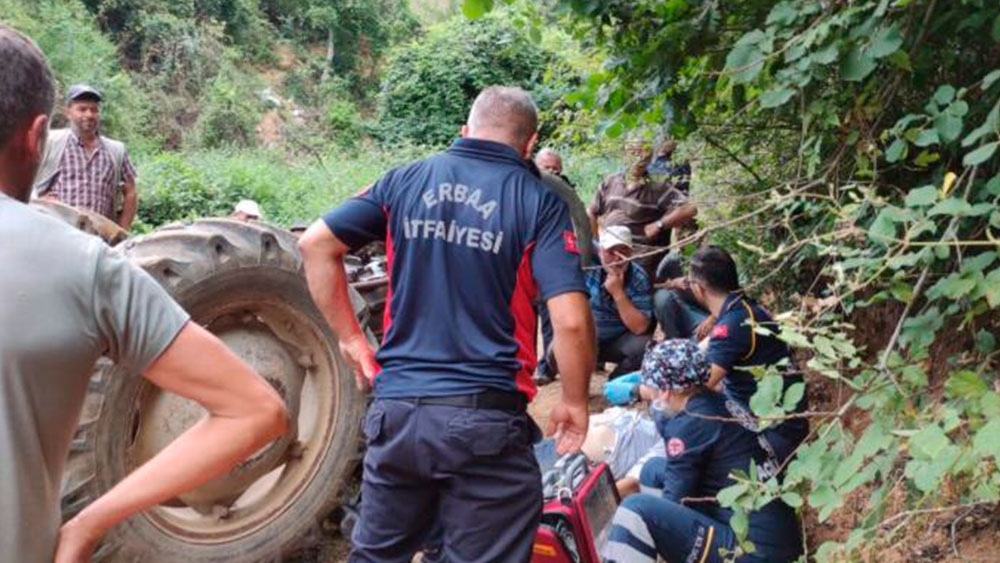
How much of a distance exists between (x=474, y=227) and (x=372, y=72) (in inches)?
1003

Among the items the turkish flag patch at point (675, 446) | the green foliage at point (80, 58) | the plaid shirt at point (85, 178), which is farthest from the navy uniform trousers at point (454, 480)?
the green foliage at point (80, 58)

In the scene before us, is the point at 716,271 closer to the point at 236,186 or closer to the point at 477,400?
the point at 477,400

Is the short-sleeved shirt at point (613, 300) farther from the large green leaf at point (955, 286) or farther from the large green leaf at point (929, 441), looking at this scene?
the large green leaf at point (929, 441)

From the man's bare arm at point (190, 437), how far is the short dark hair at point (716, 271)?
3.12 m

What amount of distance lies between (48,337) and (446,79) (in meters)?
21.7

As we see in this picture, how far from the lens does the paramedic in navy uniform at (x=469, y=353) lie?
9.62ft

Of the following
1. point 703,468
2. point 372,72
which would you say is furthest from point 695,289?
point 372,72

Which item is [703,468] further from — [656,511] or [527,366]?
[527,366]

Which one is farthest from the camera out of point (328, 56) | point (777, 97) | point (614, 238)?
point (328, 56)

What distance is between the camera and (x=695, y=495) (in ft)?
12.3

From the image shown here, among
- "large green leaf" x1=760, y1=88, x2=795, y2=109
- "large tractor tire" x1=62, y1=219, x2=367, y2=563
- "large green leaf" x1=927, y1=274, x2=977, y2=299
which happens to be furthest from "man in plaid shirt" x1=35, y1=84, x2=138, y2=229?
"large green leaf" x1=927, y1=274, x2=977, y2=299

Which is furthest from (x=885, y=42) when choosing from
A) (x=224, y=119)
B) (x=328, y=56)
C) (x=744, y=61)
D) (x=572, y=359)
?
(x=328, y=56)

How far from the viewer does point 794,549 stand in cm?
358

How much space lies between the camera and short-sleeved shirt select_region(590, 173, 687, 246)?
21.4 feet
